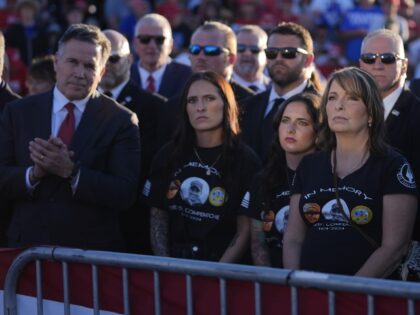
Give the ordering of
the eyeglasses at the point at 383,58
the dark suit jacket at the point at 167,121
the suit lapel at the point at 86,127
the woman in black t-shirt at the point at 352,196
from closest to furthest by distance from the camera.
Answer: the woman in black t-shirt at the point at 352,196
the suit lapel at the point at 86,127
the eyeglasses at the point at 383,58
the dark suit jacket at the point at 167,121

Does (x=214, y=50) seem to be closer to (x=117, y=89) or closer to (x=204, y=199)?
(x=117, y=89)

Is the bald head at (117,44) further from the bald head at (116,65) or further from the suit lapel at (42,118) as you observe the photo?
the suit lapel at (42,118)

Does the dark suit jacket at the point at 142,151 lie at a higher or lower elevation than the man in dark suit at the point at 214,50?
lower

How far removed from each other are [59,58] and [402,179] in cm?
225

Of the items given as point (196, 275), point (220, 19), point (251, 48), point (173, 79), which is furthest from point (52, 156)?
point (220, 19)

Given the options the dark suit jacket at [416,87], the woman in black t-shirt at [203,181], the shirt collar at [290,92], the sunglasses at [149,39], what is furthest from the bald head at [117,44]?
the dark suit jacket at [416,87]

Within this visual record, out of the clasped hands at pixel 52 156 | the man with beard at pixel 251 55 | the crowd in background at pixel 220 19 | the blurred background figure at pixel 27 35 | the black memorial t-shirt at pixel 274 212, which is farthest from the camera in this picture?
the blurred background figure at pixel 27 35

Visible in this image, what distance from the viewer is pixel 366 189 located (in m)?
4.98

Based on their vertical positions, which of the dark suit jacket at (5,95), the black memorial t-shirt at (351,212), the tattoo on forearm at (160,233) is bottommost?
the tattoo on forearm at (160,233)

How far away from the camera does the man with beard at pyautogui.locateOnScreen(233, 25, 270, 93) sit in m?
9.52

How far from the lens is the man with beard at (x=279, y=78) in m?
7.12

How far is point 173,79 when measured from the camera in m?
9.08

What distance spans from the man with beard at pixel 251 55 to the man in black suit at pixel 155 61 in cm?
66

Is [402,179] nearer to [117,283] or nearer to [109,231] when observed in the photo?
[117,283]
